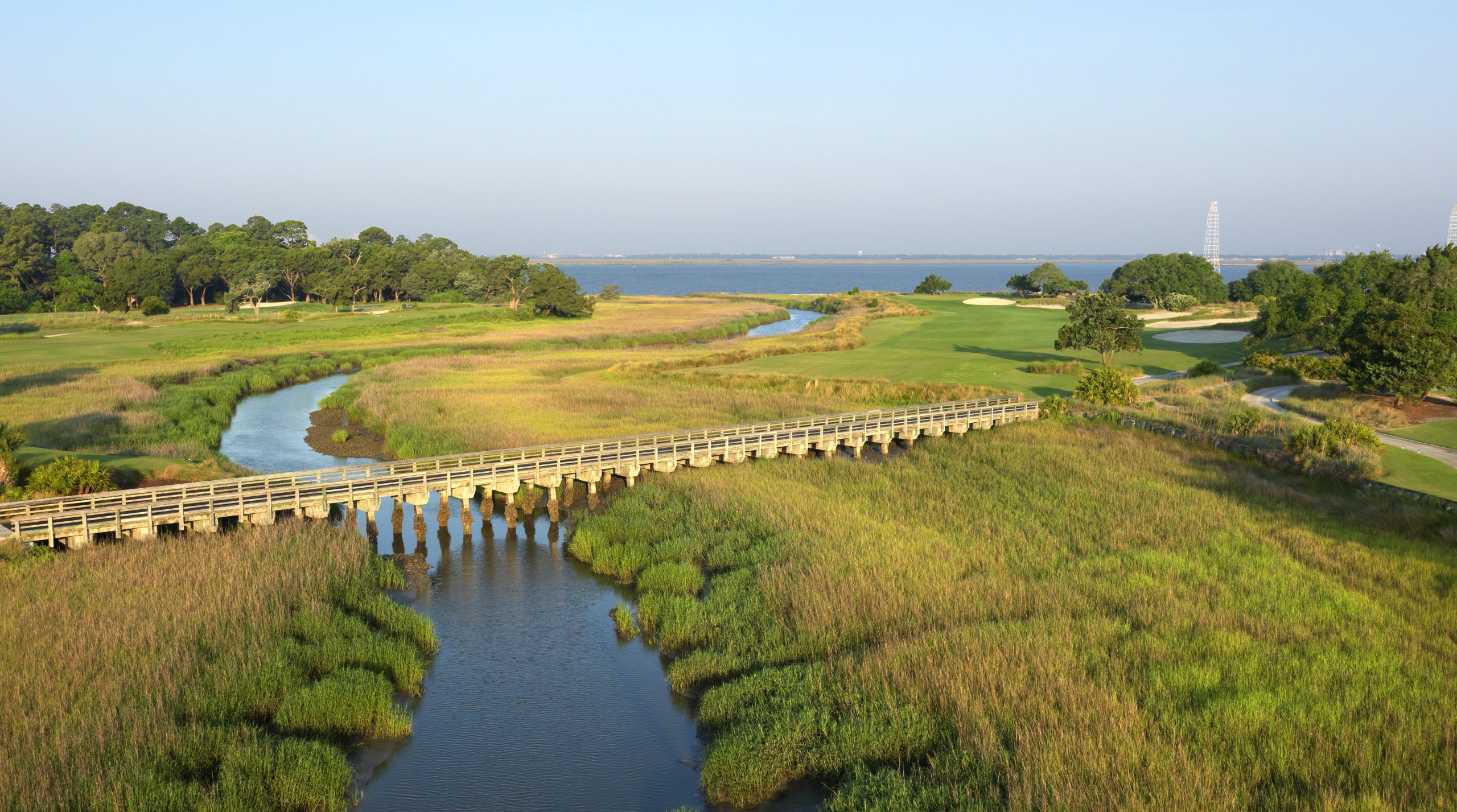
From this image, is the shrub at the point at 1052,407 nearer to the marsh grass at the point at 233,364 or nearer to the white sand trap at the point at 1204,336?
the marsh grass at the point at 233,364

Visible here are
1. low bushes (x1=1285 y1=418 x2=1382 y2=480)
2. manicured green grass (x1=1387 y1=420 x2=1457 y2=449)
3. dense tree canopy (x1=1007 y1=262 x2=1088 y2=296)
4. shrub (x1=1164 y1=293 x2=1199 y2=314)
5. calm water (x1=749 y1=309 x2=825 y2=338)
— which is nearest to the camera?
low bushes (x1=1285 y1=418 x2=1382 y2=480)

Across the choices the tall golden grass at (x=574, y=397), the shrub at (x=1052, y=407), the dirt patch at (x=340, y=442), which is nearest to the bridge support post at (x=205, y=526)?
the tall golden grass at (x=574, y=397)

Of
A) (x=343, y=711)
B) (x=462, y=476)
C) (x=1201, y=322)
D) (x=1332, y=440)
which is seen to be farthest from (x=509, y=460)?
(x=1201, y=322)

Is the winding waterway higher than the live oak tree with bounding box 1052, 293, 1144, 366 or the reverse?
the reverse

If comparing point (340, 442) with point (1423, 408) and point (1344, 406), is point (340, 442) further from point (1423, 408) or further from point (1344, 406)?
point (1423, 408)

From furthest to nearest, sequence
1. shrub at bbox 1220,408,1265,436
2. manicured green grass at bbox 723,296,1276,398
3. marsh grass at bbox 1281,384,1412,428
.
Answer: manicured green grass at bbox 723,296,1276,398, marsh grass at bbox 1281,384,1412,428, shrub at bbox 1220,408,1265,436

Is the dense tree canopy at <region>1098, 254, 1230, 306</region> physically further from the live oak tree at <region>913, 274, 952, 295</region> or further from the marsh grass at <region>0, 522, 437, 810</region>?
the marsh grass at <region>0, 522, 437, 810</region>

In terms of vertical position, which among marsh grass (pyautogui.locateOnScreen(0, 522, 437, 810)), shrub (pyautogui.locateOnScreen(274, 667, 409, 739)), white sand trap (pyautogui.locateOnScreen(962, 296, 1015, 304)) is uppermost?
white sand trap (pyautogui.locateOnScreen(962, 296, 1015, 304))

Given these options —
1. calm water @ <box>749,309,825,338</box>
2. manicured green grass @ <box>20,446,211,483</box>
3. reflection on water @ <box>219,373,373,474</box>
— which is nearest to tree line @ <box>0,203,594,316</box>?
calm water @ <box>749,309,825,338</box>
